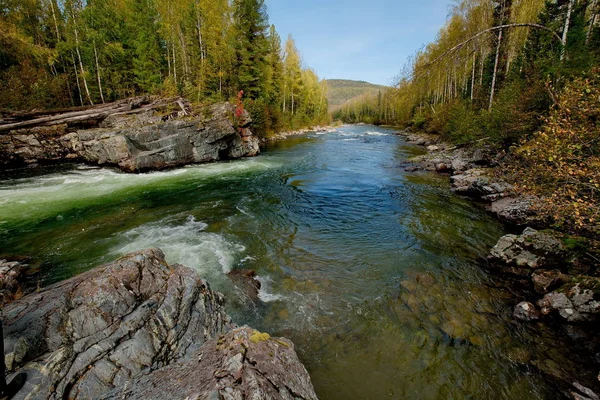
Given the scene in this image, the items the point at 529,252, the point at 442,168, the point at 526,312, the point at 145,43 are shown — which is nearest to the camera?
the point at 526,312

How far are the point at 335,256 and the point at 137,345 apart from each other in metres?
5.87

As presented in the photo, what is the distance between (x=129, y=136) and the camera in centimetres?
1831

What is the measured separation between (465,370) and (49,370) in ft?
19.9

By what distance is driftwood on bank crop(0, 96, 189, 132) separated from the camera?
1855 centimetres

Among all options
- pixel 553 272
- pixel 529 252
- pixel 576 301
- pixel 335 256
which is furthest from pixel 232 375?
pixel 529 252

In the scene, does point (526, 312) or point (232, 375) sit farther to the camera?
point (526, 312)

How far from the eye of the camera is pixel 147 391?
8.56 feet

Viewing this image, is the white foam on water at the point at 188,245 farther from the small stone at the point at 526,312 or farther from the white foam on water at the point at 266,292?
the small stone at the point at 526,312

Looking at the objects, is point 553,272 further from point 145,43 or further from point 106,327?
point 145,43

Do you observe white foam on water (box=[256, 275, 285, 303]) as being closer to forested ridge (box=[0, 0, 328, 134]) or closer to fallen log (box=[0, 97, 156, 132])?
fallen log (box=[0, 97, 156, 132])

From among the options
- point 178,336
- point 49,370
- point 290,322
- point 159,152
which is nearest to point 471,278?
point 290,322

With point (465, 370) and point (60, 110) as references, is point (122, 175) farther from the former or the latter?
point (465, 370)

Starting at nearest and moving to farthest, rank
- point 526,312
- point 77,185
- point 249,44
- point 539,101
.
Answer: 1. point 526,312
2. point 539,101
3. point 77,185
4. point 249,44

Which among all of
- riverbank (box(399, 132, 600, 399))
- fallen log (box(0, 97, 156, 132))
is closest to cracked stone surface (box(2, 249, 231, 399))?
riverbank (box(399, 132, 600, 399))
